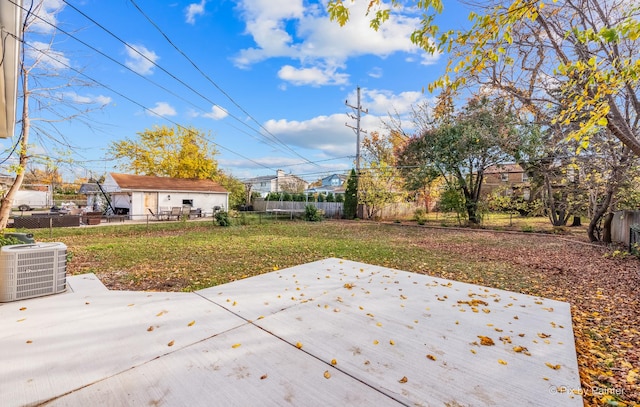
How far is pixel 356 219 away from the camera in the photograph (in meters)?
18.2

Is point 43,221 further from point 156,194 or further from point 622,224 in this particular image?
point 622,224

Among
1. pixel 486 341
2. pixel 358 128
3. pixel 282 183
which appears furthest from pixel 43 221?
pixel 282 183

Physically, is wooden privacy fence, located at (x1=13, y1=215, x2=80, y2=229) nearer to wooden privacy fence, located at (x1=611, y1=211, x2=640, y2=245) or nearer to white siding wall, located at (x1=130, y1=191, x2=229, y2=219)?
white siding wall, located at (x1=130, y1=191, x2=229, y2=219)

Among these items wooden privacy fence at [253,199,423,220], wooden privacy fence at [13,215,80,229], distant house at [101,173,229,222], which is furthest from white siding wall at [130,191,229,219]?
wooden privacy fence at [253,199,423,220]

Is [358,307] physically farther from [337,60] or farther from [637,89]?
[337,60]

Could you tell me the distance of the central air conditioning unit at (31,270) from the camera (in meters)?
3.17

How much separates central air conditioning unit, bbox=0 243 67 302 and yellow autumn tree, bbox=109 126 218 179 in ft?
69.9

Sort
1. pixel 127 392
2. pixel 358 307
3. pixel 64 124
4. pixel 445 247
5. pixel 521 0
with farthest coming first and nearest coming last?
pixel 445 247 < pixel 64 124 < pixel 358 307 < pixel 521 0 < pixel 127 392

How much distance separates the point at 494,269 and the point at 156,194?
19.1 meters

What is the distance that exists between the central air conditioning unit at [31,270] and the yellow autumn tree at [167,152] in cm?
2131

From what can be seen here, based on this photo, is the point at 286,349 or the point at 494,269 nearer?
the point at 286,349

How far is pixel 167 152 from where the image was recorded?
23.5 m

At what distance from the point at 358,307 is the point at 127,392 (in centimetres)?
226

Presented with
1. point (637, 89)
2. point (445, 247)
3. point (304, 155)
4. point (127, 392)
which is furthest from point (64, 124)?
point (304, 155)
